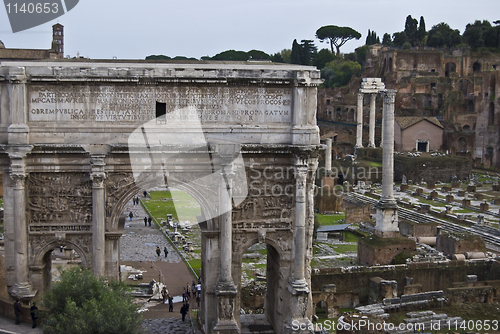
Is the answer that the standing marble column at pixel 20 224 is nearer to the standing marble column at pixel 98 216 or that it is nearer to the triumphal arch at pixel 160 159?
the triumphal arch at pixel 160 159

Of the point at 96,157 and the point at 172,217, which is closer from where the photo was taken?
the point at 96,157

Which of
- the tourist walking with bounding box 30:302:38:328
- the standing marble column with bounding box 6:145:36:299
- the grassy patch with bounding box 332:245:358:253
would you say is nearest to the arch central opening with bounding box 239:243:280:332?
the grassy patch with bounding box 332:245:358:253

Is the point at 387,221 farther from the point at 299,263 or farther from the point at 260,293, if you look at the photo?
the point at 299,263

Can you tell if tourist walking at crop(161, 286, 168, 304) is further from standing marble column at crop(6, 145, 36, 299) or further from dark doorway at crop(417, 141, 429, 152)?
dark doorway at crop(417, 141, 429, 152)

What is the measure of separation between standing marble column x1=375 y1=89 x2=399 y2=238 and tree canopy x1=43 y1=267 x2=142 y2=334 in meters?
15.2

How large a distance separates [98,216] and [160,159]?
1.90 meters

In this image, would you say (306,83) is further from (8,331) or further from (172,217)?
(172,217)

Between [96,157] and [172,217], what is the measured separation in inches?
854

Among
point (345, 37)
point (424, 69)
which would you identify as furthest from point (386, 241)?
point (345, 37)

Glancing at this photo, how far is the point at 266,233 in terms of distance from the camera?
49.7 feet

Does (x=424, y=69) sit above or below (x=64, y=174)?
above

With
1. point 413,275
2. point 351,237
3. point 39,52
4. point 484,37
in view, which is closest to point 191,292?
point 413,275

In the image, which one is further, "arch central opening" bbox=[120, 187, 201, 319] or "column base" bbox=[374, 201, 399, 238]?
"column base" bbox=[374, 201, 399, 238]

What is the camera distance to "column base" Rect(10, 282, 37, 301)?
14.2m
